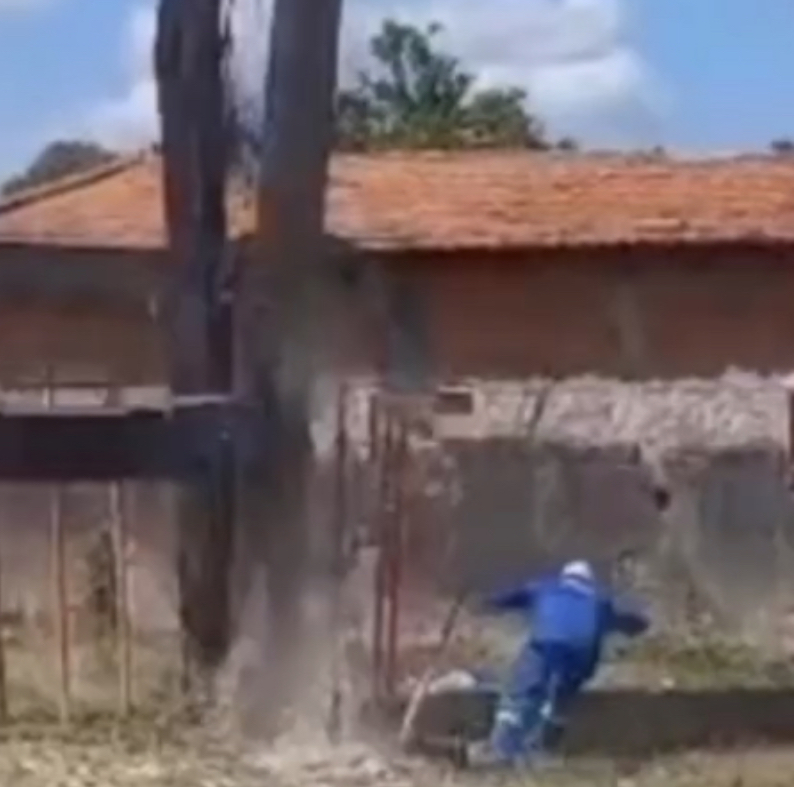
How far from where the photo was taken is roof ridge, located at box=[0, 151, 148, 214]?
26.8 m

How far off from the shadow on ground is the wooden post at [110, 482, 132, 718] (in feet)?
4.15

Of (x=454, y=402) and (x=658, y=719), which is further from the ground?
(x=454, y=402)

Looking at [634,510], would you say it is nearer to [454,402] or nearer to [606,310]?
[454,402]

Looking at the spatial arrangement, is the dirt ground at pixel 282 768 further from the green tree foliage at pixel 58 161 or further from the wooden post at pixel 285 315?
the green tree foliage at pixel 58 161

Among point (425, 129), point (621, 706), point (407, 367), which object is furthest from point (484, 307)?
point (425, 129)

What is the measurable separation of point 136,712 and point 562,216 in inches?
450

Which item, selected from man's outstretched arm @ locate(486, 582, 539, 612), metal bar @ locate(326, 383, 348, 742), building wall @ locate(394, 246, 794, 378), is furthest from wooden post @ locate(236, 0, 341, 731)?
building wall @ locate(394, 246, 794, 378)

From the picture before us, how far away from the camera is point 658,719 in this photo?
41.8 feet

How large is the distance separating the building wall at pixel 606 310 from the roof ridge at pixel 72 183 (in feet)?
19.1

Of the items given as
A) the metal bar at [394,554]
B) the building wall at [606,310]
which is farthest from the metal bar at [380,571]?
the building wall at [606,310]

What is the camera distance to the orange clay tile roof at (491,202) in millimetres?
22188

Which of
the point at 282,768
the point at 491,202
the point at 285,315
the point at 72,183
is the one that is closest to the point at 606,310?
the point at 491,202

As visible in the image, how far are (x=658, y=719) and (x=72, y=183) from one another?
15.5 meters

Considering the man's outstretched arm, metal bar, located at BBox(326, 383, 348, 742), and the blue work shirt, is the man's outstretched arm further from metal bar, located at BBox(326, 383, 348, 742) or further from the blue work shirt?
metal bar, located at BBox(326, 383, 348, 742)
